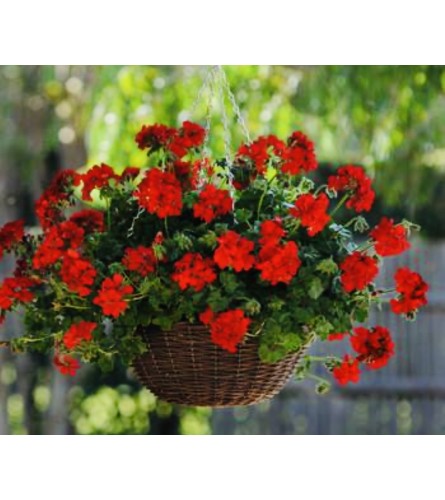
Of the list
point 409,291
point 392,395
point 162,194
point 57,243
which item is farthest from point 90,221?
point 392,395

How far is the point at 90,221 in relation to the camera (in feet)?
6.40

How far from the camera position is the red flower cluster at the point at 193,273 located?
1656mm

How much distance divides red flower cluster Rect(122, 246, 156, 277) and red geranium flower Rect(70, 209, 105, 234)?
243 mm

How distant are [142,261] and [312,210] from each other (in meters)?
0.30

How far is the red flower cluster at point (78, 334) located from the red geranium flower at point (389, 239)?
20.5 inches

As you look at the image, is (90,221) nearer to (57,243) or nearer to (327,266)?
(57,243)

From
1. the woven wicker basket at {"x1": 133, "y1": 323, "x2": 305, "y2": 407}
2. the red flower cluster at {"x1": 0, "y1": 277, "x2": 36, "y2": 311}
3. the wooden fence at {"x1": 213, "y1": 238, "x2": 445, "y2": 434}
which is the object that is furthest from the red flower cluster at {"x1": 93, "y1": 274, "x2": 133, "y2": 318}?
the wooden fence at {"x1": 213, "y1": 238, "x2": 445, "y2": 434}

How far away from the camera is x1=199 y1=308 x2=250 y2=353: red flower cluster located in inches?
63.4

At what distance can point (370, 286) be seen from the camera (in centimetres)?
184

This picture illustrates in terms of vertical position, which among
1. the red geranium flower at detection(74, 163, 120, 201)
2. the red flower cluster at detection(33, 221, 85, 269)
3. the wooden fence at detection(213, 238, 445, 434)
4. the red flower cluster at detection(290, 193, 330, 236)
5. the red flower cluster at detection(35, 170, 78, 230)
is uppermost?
the red geranium flower at detection(74, 163, 120, 201)

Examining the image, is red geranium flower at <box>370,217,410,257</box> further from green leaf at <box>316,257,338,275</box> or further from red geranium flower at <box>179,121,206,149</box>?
red geranium flower at <box>179,121,206,149</box>

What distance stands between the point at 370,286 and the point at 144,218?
43cm

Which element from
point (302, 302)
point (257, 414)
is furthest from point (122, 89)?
point (302, 302)
